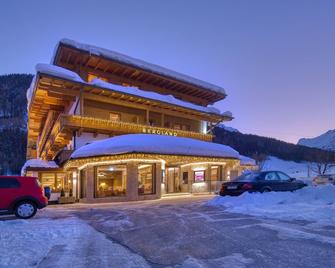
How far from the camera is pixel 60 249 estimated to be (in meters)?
7.12

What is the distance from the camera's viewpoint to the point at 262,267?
5387 millimetres

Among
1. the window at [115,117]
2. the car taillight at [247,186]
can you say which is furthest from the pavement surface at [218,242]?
the window at [115,117]

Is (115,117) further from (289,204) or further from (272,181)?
(289,204)

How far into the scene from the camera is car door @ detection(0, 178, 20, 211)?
12.8 m

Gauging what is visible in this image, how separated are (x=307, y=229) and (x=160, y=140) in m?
15.7

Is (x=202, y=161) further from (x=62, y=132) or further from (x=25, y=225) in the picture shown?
(x=25, y=225)

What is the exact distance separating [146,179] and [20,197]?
10.8 meters

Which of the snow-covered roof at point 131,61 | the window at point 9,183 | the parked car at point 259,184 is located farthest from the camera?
the snow-covered roof at point 131,61

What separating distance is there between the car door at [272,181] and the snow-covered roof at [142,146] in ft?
25.7

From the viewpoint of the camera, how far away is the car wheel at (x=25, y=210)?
12.9m

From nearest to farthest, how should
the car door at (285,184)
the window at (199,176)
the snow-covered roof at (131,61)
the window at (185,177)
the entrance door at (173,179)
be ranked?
the car door at (285,184) → the snow-covered roof at (131,61) → the window at (199,176) → the window at (185,177) → the entrance door at (173,179)

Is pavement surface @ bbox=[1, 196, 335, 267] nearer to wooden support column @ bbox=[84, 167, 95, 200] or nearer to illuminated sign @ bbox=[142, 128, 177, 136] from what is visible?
wooden support column @ bbox=[84, 167, 95, 200]

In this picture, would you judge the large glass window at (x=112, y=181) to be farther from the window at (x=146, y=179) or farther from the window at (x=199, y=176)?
the window at (x=199, y=176)

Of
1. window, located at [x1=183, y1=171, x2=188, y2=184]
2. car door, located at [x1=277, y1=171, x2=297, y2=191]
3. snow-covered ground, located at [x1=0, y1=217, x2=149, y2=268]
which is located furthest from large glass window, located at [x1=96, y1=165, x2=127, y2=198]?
snow-covered ground, located at [x1=0, y1=217, x2=149, y2=268]
